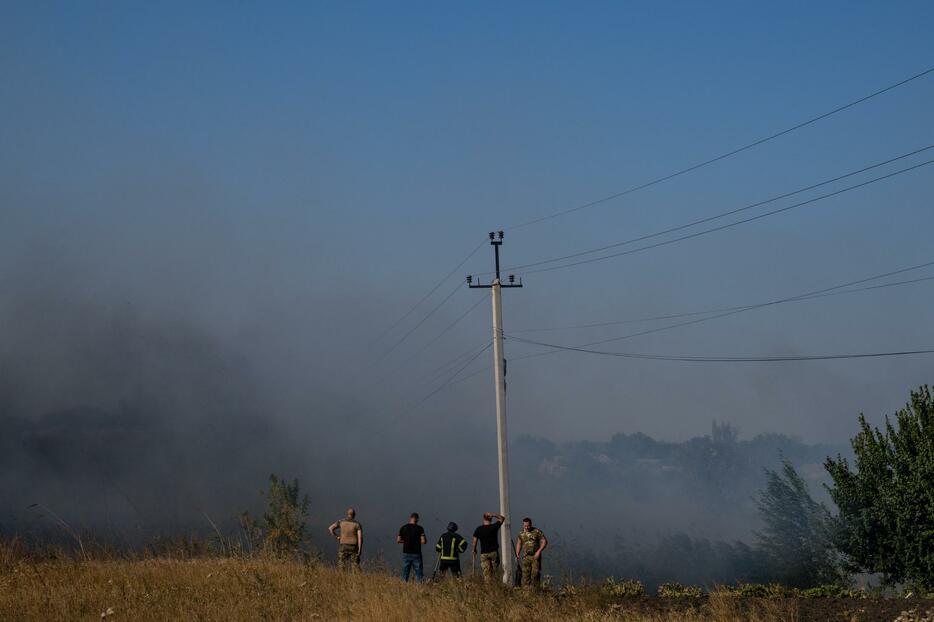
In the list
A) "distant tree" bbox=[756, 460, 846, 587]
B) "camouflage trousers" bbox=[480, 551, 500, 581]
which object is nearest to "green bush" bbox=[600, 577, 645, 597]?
"camouflage trousers" bbox=[480, 551, 500, 581]

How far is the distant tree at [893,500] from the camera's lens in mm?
37781

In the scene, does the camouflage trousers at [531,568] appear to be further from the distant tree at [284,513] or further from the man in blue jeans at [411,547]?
the distant tree at [284,513]

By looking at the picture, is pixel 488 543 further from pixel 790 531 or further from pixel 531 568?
pixel 790 531

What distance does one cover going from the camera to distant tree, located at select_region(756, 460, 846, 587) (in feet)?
199

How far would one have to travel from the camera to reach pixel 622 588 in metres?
19.9

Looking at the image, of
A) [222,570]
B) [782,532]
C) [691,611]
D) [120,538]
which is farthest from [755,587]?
[782,532]

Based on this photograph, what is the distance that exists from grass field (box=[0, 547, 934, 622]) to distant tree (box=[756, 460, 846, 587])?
4642 cm

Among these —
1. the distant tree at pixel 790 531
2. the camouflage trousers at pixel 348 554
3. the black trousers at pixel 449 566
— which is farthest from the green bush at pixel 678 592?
the distant tree at pixel 790 531

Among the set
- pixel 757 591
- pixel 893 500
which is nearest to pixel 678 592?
pixel 757 591

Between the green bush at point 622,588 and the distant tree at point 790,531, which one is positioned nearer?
the green bush at point 622,588

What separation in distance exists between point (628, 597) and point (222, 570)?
7624mm

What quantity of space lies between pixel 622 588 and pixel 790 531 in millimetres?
49283

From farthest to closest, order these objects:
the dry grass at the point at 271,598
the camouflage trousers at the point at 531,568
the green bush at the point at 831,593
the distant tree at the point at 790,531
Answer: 1. the distant tree at the point at 790,531
2. the camouflage trousers at the point at 531,568
3. the green bush at the point at 831,593
4. the dry grass at the point at 271,598

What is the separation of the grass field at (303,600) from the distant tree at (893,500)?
77.8 feet
